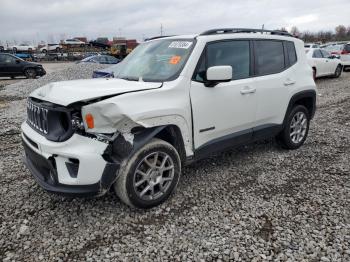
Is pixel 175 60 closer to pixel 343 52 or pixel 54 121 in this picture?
pixel 54 121

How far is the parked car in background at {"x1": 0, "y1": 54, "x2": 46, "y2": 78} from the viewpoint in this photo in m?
18.4

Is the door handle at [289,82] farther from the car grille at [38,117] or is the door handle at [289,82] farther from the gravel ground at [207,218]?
the car grille at [38,117]

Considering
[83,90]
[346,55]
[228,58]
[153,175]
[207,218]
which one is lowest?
[207,218]

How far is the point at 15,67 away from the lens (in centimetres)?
1859

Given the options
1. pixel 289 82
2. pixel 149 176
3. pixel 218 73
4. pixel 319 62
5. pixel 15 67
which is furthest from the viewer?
pixel 15 67

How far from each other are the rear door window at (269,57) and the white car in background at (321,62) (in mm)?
10000

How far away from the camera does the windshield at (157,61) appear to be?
3785mm

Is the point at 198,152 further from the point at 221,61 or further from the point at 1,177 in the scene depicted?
the point at 1,177

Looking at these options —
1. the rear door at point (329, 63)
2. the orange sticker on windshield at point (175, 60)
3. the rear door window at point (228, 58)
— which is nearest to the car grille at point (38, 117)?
the orange sticker on windshield at point (175, 60)

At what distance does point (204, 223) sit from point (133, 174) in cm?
89

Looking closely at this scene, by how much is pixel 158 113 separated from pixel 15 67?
18052 mm

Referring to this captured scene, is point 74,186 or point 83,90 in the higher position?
point 83,90

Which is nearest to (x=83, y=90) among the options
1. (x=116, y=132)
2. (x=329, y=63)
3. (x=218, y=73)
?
(x=116, y=132)

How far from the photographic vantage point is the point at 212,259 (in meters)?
→ 2.80
